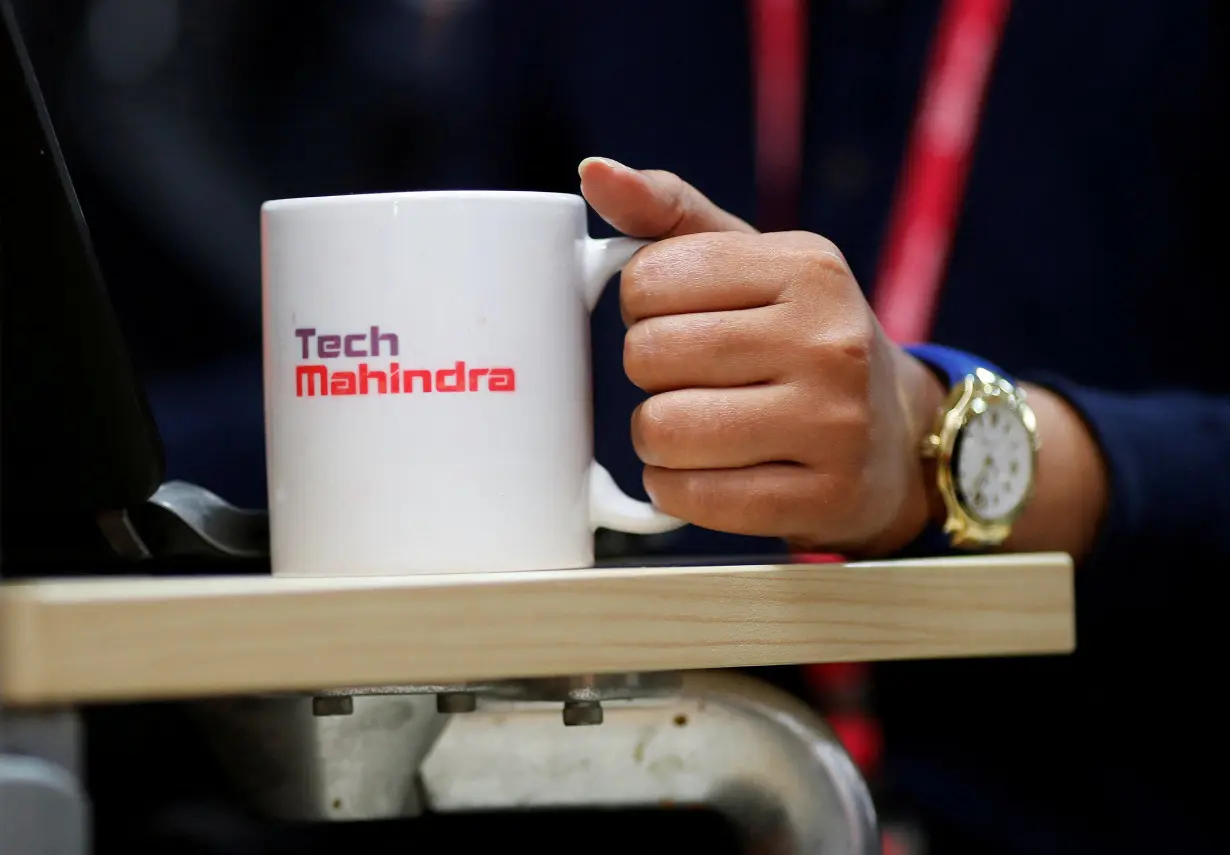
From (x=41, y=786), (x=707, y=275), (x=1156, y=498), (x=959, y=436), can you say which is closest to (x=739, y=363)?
(x=707, y=275)

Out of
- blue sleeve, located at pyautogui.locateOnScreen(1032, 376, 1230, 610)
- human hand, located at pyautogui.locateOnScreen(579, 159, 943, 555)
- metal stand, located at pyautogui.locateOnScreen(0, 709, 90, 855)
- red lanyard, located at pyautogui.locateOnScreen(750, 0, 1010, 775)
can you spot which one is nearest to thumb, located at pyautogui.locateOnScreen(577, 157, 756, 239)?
human hand, located at pyautogui.locateOnScreen(579, 159, 943, 555)

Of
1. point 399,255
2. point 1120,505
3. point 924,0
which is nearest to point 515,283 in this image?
point 399,255

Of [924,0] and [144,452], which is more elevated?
[924,0]

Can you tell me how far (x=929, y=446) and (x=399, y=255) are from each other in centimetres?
24

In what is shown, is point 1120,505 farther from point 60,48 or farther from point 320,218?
point 60,48

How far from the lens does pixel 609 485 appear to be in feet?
1.58

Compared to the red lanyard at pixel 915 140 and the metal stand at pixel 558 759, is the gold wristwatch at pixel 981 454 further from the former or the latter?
the red lanyard at pixel 915 140

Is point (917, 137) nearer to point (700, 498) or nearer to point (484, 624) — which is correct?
point (700, 498)

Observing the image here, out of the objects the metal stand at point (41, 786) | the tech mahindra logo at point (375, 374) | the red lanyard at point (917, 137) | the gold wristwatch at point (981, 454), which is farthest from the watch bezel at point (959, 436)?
the red lanyard at point (917, 137)

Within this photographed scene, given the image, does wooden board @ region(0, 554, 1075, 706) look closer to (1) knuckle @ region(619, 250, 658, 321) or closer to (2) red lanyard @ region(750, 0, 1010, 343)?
(1) knuckle @ region(619, 250, 658, 321)

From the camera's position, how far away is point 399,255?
0.43 meters

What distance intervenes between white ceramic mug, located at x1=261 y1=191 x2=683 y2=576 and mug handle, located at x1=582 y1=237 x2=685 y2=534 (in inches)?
0.8

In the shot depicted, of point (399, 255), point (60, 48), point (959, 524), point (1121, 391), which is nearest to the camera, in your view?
point (399, 255)

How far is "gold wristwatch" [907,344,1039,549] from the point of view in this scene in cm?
57
